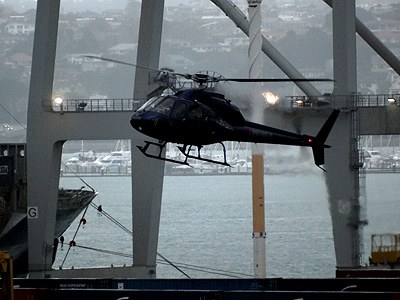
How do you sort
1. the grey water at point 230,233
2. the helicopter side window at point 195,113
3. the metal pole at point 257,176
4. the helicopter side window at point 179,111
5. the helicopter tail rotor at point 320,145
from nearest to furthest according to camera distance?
the helicopter side window at point 179,111
the helicopter side window at point 195,113
the helicopter tail rotor at point 320,145
the metal pole at point 257,176
the grey water at point 230,233

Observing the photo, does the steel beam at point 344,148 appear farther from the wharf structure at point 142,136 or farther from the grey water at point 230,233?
the grey water at point 230,233

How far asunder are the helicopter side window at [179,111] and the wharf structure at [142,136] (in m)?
13.6

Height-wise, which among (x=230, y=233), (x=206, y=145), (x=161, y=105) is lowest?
(x=161, y=105)

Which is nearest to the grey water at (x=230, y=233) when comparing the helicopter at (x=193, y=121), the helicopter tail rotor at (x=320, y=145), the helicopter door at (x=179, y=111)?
the helicopter tail rotor at (x=320, y=145)

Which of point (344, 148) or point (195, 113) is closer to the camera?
point (195, 113)

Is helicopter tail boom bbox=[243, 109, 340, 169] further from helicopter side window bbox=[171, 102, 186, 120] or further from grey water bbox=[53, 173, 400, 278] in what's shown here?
grey water bbox=[53, 173, 400, 278]

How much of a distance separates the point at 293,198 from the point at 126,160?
32733 millimetres

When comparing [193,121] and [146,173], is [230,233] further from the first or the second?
[193,121]

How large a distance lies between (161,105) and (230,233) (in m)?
86.4

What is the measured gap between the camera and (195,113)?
26.7 metres

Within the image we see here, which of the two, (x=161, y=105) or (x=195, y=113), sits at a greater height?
(x=161, y=105)

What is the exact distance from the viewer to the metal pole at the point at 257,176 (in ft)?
104

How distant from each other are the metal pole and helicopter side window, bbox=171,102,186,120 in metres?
6.07

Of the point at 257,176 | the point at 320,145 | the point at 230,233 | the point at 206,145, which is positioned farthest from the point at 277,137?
the point at 230,233
